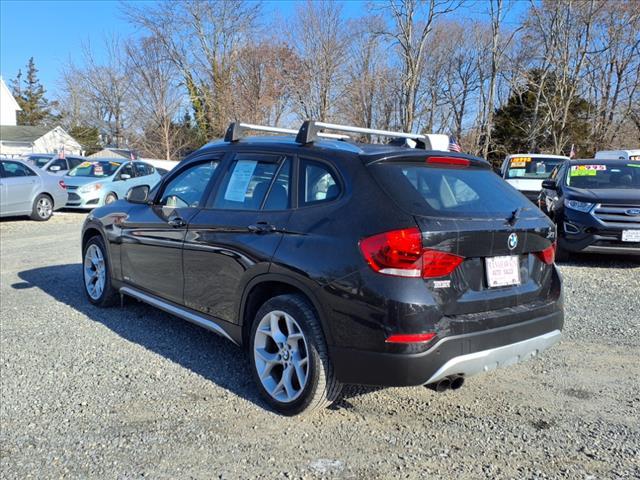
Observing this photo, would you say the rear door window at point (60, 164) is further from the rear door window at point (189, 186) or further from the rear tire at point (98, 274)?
the rear door window at point (189, 186)

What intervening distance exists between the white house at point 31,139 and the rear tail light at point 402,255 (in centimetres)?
5185

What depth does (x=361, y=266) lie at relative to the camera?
9.77ft

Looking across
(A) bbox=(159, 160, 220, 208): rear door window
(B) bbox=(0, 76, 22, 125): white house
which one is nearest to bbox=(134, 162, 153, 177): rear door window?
(A) bbox=(159, 160, 220, 208): rear door window

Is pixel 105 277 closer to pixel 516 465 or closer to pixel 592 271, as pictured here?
pixel 516 465

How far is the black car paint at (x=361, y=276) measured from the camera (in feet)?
Answer: 9.68

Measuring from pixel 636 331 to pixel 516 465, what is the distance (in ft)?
10.1

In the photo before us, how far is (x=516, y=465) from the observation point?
2896 millimetres

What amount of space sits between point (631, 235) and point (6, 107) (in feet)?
211

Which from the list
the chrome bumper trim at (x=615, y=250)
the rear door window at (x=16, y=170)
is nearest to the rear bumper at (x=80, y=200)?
the rear door window at (x=16, y=170)

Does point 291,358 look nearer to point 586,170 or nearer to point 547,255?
point 547,255

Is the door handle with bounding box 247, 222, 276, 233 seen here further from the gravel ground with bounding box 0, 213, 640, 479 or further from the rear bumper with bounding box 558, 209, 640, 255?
the rear bumper with bounding box 558, 209, 640, 255

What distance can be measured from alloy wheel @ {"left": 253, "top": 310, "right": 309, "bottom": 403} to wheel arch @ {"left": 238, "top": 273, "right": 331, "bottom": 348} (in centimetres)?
16

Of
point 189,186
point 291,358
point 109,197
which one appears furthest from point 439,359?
point 109,197

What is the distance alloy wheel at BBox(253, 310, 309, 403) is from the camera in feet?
11.0
